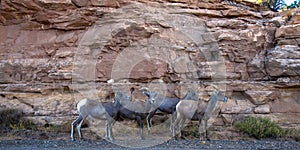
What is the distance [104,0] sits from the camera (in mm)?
14898

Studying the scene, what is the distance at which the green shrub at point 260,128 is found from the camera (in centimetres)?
1205

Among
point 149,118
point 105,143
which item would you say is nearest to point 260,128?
point 149,118

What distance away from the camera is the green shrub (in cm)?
1205

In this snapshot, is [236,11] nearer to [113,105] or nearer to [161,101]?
[161,101]

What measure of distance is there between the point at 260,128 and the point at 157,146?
393 cm

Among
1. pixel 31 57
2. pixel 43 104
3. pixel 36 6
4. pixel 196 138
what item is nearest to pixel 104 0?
pixel 36 6

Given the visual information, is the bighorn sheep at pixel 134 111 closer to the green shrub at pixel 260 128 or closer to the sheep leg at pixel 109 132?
the sheep leg at pixel 109 132

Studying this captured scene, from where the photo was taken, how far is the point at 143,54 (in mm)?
14789

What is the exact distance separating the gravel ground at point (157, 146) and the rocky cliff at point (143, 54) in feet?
9.38

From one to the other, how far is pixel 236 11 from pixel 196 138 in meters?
6.50

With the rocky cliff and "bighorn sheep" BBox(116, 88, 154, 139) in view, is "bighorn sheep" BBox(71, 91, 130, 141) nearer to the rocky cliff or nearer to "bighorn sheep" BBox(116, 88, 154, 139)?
"bighorn sheep" BBox(116, 88, 154, 139)

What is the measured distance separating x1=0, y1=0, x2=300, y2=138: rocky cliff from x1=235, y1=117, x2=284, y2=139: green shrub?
1125mm

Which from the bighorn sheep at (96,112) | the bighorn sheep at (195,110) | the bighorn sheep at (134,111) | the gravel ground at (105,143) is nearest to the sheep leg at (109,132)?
the bighorn sheep at (96,112)

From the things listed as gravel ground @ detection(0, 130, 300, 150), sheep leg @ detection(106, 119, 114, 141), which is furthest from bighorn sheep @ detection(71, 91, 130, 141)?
gravel ground @ detection(0, 130, 300, 150)
